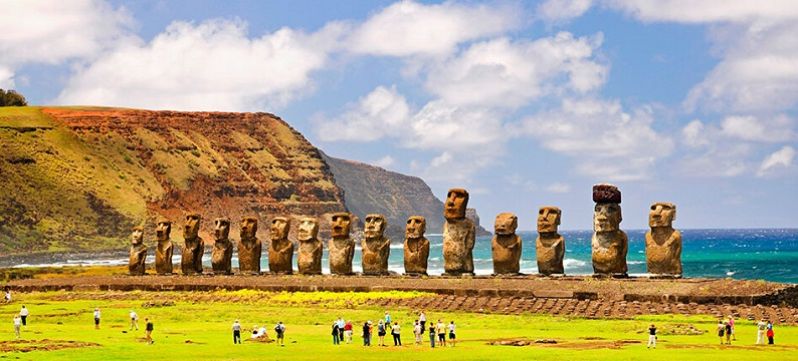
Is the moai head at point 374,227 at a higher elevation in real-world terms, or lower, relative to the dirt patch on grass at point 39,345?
higher

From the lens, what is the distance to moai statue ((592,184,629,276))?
48.7 meters

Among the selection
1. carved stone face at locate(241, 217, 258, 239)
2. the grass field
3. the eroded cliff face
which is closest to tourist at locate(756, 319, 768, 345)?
the grass field

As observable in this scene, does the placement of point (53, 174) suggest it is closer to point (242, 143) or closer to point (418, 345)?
point (242, 143)

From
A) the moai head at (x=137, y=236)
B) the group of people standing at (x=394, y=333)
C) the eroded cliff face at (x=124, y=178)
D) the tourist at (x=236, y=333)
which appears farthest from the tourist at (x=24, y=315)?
the eroded cliff face at (x=124, y=178)

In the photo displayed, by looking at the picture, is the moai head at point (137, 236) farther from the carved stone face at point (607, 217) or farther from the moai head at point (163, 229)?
the carved stone face at point (607, 217)

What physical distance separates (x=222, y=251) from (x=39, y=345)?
24.6 meters

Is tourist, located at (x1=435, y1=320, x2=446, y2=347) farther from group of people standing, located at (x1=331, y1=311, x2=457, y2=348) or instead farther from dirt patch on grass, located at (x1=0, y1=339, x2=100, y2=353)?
dirt patch on grass, located at (x1=0, y1=339, x2=100, y2=353)

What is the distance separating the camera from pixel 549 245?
165 feet

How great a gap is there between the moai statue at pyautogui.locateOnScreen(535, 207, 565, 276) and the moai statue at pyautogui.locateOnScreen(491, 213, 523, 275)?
106 centimetres

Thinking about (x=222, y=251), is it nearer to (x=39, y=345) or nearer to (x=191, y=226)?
(x=191, y=226)

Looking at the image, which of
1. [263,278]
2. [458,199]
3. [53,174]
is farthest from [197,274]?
[53,174]

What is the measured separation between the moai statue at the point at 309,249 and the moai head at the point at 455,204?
261 inches

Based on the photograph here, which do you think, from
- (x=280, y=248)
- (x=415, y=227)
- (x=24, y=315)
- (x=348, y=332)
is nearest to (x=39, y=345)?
(x=24, y=315)

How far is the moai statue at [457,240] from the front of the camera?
5228cm
